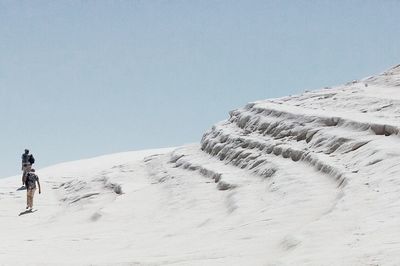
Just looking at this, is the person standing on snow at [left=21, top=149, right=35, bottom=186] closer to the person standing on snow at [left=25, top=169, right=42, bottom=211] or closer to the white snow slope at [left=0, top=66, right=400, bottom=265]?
the white snow slope at [left=0, top=66, right=400, bottom=265]

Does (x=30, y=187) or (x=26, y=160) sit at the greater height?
(x=30, y=187)

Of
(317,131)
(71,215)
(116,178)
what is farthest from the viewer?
(116,178)

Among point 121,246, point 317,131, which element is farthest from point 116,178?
point 121,246

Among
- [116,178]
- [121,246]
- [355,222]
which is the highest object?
[355,222]

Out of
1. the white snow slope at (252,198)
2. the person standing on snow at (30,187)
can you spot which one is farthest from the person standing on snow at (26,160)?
the person standing on snow at (30,187)

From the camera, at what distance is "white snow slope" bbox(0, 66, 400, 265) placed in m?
6.46

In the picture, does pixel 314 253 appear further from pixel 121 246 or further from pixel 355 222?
pixel 121 246

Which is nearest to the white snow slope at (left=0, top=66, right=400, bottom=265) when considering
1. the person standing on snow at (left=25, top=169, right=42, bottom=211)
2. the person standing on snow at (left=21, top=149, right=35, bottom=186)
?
the person standing on snow at (left=25, top=169, right=42, bottom=211)

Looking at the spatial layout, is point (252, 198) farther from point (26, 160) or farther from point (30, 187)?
point (26, 160)

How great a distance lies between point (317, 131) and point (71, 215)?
16.8ft

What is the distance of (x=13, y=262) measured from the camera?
25.7 feet

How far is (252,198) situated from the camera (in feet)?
35.0

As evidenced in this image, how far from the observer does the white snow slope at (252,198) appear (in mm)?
6461

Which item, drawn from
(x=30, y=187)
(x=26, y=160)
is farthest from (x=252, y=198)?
(x=26, y=160)
